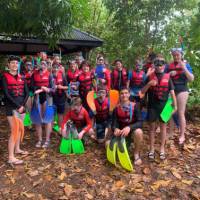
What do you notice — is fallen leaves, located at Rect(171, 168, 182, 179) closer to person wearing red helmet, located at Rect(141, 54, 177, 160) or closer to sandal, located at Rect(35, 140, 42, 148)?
person wearing red helmet, located at Rect(141, 54, 177, 160)

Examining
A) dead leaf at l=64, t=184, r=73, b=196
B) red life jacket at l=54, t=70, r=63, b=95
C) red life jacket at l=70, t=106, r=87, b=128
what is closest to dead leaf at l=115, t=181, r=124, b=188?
dead leaf at l=64, t=184, r=73, b=196

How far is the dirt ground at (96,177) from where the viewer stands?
15.3 feet

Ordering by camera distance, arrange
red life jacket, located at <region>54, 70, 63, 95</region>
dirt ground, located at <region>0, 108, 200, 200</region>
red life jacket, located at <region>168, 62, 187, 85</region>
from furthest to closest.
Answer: red life jacket, located at <region>54, 70, 63, 95</region> → red life jacket, located at <region>168, 62, 187, 85</region> → dirt ground, located at <region>0, 108, 200, 200</region>

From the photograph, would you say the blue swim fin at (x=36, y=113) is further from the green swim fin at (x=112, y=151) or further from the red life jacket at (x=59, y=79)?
the green swim fin at (x=112, y=151)

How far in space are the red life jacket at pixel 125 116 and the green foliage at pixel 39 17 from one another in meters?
Answer: 1.59

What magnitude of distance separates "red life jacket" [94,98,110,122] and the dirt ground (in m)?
0.60

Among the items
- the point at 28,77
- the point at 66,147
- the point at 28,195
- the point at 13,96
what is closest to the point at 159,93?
the point at 66,147

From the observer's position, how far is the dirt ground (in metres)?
4.66

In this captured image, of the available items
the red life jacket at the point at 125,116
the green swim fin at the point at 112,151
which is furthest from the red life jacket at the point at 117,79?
the green swim fin at the point at 112,151

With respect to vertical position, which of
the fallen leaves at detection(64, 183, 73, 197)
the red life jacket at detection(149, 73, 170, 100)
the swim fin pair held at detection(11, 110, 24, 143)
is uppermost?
the red life jacket at detection(149, 73, 170, 100)

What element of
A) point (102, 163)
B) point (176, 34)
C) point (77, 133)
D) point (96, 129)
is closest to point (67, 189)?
point (102, 163)

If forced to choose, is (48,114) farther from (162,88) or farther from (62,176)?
(162,88)

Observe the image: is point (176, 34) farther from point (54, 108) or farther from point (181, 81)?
point (54, 108)

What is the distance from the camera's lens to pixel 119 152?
5312mm
